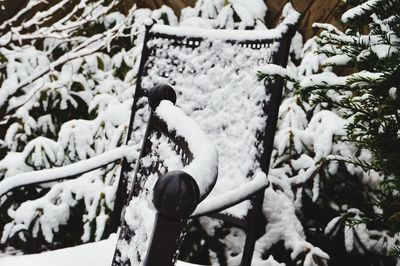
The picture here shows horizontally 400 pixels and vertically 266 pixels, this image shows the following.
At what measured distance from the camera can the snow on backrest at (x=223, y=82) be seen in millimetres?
1378

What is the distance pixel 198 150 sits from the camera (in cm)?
57

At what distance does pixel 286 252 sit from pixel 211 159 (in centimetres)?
148

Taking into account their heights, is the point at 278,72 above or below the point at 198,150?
below

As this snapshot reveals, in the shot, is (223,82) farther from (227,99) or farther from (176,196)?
(176,196)

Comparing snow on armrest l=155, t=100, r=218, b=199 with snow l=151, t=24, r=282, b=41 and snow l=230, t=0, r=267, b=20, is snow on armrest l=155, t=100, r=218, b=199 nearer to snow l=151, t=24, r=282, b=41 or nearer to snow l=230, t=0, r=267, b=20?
snow l=151, t=24, r=282, b=41

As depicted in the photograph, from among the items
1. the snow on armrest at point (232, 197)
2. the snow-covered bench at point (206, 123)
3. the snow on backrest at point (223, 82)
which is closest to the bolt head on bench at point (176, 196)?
the snow-covered bench at point (206, 123)

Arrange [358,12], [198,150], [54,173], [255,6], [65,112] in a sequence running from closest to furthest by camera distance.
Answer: [198,150] → [358,12] → [54,173] → [255,6] → [65,112]

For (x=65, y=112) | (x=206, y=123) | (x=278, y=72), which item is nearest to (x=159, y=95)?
(x=278, y=72)

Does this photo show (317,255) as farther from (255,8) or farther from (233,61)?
(255,8)

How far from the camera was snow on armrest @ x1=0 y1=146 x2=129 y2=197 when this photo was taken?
135 centimetres

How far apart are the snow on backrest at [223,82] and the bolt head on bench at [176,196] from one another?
93 cm

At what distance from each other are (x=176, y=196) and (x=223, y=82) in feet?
3.81

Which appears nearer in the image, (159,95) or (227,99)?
(159,95)

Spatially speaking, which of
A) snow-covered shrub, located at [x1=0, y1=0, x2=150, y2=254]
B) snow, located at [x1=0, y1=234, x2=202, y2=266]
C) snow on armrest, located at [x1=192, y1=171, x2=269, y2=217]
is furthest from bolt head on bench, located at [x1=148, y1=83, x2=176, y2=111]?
snow-covered shrub, located at [x1=0, y1=0, x2=150, y2=254]
